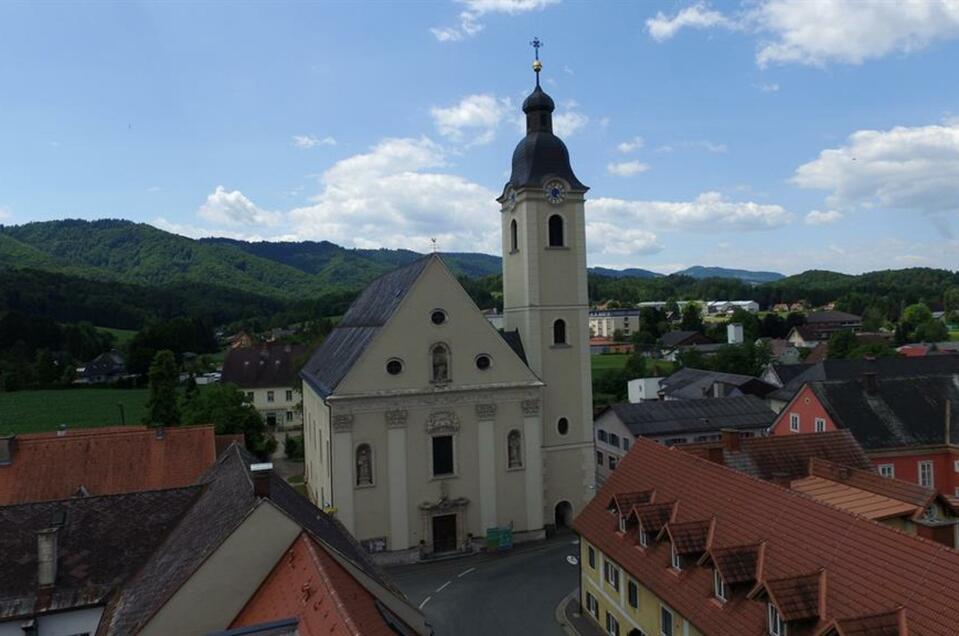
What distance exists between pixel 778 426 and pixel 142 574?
37327mm

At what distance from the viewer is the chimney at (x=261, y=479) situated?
15586 mm

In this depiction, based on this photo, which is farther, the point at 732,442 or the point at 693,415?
the point at 693,415

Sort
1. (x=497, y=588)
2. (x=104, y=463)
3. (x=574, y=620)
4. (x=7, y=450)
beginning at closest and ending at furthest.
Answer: (x=574, y=620)
(x=497, y=588)
(x=7, y=450)
(x=104, y=463)

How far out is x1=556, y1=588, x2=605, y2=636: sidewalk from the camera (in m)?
23.1

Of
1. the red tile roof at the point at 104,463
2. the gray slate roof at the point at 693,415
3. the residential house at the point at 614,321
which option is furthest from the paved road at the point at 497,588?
the residential house at the point at 614,321

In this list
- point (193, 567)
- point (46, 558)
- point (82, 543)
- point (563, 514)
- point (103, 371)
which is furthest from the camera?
Result: point (103, 371)

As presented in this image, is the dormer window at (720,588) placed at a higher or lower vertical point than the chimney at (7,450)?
lower

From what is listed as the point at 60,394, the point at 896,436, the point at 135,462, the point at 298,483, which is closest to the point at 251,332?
Answer: the point at 60,394

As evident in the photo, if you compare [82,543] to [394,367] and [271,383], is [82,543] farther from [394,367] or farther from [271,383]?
[271,383]

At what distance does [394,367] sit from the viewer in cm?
3145

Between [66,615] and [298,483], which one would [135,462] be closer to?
[66,615]

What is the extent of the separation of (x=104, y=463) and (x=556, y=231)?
23.6 metres

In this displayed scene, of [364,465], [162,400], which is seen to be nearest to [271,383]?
[162,400]

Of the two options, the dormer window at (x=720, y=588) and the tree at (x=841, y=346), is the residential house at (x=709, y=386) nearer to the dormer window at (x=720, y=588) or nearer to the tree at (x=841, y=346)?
the tree at (x=841, y=346)
